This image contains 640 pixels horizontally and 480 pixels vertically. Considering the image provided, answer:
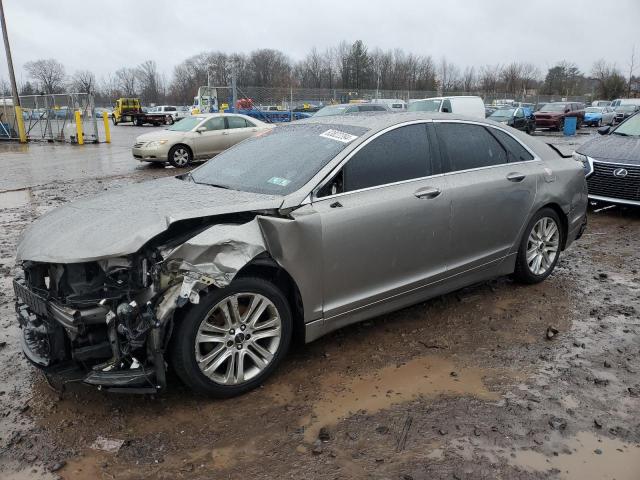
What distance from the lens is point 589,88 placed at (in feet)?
223

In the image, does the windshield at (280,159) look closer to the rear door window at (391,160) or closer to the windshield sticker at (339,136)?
the windshield sticker at (339,136)

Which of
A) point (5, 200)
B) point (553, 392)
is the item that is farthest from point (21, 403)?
point (5, 200)

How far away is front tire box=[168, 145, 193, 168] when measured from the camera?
14445 mm

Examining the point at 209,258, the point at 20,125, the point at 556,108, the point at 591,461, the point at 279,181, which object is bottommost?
the point at 591,461

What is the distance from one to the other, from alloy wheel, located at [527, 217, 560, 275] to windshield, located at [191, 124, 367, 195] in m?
2.11

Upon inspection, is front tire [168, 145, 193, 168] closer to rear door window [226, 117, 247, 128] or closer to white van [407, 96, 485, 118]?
rear door window [226, 117, 247, 128]

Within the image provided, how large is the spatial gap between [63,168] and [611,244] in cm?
1420

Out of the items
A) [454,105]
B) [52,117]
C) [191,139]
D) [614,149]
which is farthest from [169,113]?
[614,149]

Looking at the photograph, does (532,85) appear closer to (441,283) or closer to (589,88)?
(589,88)

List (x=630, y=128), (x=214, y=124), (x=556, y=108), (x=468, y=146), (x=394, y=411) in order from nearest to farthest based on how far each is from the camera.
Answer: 1. (x=394, y=411)
2. (x=468, y=146)
3. (x=630, y=128)
4. (x=214, y=124)
5. (x=556, y=108)

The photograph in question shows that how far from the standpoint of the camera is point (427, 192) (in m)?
3.83

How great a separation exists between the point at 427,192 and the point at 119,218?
2152 mm

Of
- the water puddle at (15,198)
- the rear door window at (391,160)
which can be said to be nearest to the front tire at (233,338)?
the rear door window at (391,160)

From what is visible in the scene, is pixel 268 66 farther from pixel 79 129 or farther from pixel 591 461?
pixel 591 461
